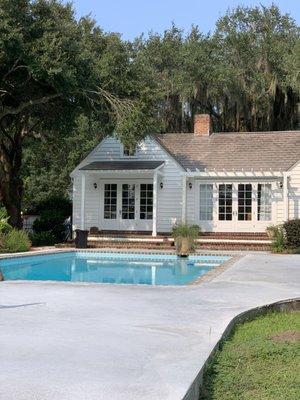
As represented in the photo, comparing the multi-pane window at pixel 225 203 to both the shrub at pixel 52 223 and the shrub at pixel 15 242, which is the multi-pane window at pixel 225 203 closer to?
the shrub at pixel 52 223

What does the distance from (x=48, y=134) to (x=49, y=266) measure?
403 inches

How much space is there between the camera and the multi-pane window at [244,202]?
22.1 m

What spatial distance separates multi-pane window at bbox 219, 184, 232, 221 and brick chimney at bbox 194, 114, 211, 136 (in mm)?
3567

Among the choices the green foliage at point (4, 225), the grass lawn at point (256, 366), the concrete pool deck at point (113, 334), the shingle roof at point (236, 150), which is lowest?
the grass lawn at point (256, 366)

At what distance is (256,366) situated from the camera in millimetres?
4855

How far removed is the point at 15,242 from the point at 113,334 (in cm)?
1323

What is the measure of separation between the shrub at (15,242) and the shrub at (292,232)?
29.2ft

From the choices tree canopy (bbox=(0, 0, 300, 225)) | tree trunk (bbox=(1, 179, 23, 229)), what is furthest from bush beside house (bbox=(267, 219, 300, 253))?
tree trunk (bbox=(1, 179, 23, 229))

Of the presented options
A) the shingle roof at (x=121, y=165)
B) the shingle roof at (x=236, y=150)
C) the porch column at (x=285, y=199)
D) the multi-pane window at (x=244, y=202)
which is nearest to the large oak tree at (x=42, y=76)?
the shingle roof at (x=121, y=165)

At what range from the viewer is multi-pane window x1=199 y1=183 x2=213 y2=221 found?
22.6m

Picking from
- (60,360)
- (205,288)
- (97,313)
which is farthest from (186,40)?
(60,360)

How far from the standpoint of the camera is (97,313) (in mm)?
6848

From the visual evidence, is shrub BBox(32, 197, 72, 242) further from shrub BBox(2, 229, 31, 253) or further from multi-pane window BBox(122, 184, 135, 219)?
shrub BBox(2, 229, 31, 253)

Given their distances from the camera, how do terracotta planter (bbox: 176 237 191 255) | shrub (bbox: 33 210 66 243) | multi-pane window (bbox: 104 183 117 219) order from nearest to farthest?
terracotta planter (bbox: 176 237 191 255)
shrub (bbox: 33 210 66 243)
multi-pane window (bbox: 104 183 117 219)
